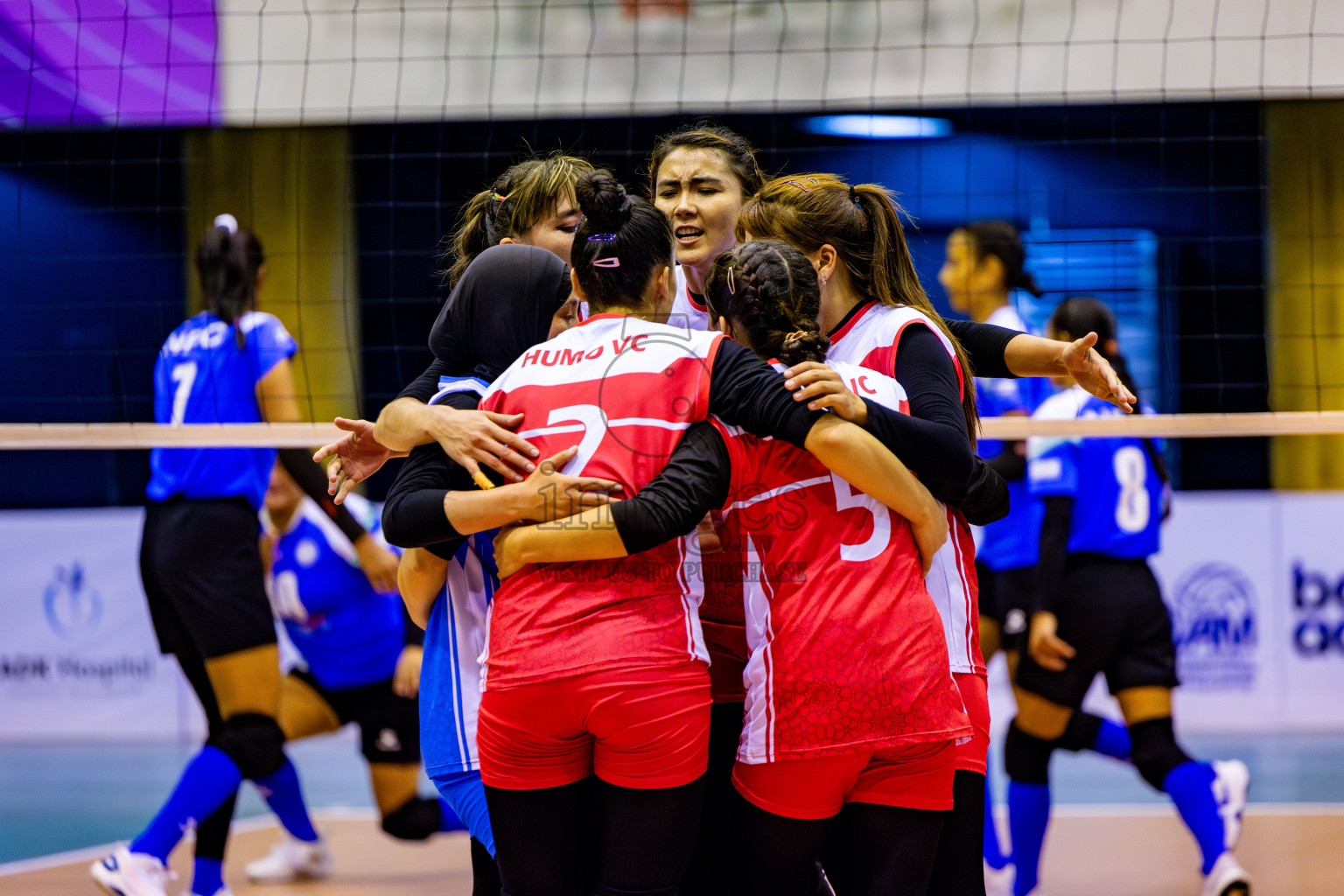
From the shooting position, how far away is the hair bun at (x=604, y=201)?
1.75 m

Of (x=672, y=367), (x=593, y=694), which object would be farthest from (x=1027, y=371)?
(x=593, y=694)

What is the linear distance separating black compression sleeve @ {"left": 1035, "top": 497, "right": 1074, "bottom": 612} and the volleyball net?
254cm

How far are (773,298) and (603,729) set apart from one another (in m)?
0.67

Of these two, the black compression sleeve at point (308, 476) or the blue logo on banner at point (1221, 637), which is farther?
the blue logo on banner at point (1221, 637)

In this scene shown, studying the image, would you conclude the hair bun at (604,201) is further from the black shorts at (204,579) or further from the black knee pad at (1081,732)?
the black knee pad at (1081,732)

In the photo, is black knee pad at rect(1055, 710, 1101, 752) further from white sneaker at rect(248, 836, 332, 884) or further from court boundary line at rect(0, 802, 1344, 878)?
white sneaker at rect(248, 836, 332, 884)

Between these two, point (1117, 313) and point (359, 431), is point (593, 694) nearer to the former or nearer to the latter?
point (359, 431)

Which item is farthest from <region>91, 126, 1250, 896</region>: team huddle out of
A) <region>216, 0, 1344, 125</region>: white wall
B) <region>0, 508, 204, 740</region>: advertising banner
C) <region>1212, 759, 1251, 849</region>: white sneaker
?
<region>0, 508, 204, 740</region>: advertising banner

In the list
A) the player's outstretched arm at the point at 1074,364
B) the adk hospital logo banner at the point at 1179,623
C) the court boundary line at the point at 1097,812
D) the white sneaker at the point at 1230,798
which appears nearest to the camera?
the player's outstretched arm at the point at 1074,364

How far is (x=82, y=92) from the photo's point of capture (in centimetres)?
666

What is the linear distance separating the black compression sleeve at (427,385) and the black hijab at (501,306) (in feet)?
0.11

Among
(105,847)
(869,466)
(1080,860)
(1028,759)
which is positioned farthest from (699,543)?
(105,847)

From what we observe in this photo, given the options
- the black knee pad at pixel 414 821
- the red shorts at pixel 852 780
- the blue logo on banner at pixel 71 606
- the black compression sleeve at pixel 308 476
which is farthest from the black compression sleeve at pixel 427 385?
the blue logo on banner at pixel 71 606

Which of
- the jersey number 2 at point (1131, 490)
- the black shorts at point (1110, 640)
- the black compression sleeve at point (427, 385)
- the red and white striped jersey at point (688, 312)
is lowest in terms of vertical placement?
the black shorts at point (1110, 640)
